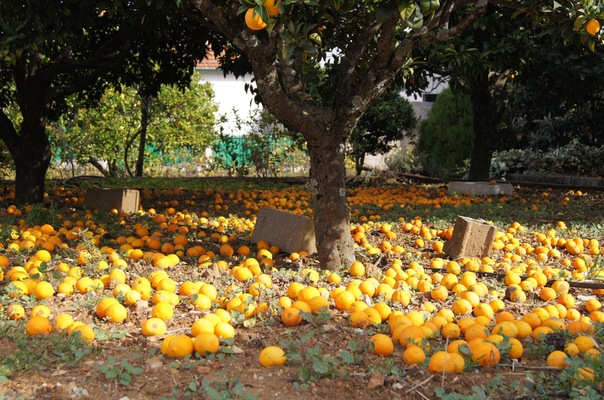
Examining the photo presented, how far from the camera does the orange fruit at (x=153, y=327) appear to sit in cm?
308

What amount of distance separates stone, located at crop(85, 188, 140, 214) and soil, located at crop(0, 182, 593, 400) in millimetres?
3887

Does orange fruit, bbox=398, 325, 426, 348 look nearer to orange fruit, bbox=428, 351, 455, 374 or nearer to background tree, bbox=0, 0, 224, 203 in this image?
orange fruit, bbox=428, 351, 455, 374

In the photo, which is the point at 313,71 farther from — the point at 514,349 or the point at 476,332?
the point at 514,349

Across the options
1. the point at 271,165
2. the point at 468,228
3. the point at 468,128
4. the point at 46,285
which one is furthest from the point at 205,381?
the point at 468,128

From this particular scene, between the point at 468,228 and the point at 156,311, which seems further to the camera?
the point at 468,228

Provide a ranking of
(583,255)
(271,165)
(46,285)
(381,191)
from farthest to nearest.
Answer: (271,165)
(381,191)
(583,255)
(46,285)

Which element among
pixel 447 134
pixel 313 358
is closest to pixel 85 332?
pixel 313 358

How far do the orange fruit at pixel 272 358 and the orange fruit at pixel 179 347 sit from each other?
0.34 meters

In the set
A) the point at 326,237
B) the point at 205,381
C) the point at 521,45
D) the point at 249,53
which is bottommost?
the point at 205,381

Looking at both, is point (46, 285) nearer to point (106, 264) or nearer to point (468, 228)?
point (106, 264)

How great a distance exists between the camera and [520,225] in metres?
7.12

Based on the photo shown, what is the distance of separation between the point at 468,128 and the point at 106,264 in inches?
536

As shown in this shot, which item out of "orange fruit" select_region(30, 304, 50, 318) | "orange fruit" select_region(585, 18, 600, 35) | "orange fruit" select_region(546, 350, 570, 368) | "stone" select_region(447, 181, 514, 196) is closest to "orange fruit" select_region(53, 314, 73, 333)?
"orange fruit" select_region(30, 304, 50, 318)

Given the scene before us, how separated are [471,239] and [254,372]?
314cm
